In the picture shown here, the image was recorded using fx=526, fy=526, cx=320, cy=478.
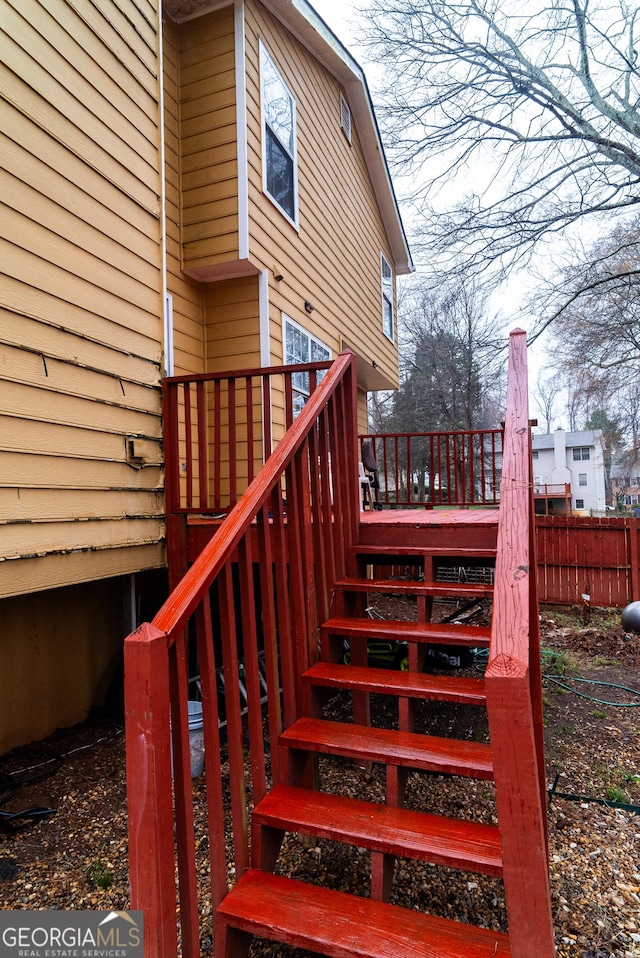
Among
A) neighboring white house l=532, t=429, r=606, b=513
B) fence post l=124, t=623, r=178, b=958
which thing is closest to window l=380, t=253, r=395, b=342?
fence post l=124, t=623, r=178, b=958

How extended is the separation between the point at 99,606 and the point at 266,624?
7.95ft

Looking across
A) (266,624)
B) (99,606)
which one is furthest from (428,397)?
(266,624)

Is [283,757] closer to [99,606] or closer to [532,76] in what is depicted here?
[99,606]

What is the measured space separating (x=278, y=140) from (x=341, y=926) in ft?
20.7

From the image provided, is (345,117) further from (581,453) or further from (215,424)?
(581,453)

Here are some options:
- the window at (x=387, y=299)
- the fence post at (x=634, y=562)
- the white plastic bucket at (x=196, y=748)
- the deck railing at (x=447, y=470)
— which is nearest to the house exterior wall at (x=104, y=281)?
the white plastic bucket at (x=196, y=748)

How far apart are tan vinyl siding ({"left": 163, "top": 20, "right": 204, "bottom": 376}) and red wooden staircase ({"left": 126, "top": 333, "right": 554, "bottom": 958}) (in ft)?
8.36

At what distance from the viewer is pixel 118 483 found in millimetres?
3186

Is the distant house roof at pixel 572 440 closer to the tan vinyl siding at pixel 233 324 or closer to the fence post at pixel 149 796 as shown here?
the tan vinyl siding at pixel 233 324

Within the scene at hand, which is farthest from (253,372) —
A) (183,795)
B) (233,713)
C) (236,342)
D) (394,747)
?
(183,795)

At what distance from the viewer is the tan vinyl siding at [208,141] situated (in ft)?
15.5

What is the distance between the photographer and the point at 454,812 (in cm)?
264

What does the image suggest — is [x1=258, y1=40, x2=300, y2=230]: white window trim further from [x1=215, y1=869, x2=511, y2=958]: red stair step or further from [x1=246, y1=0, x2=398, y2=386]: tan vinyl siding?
[x1=215, y1=869, x2=511, y2=958]: red stair step

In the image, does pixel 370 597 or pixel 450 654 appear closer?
pixel 450 654
